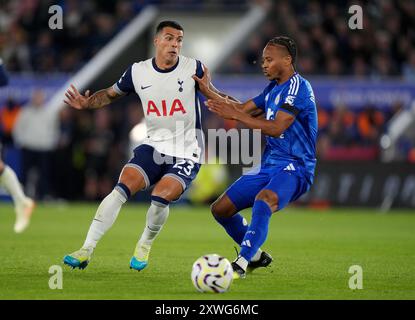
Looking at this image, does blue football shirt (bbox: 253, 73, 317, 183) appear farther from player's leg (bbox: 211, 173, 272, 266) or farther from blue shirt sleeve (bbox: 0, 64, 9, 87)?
blue shirt sleeve (bbox: 0, 64, 9, 87)

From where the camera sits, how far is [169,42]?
32.9 ft

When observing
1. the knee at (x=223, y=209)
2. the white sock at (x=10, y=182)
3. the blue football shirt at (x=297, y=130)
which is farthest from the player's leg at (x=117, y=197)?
the white sock at (x=10, y=182)

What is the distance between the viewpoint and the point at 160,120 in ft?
33.1

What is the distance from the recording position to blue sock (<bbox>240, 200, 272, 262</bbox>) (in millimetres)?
8875

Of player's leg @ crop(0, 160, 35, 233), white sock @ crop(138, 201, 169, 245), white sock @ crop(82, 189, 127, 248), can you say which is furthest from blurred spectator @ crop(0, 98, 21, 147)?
white sock @ crop(82, 189, 127, 248)

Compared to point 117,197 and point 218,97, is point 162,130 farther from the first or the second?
point 117,197

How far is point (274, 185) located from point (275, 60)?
121 centimetres

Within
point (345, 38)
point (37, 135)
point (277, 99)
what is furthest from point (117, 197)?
point (345, 38)

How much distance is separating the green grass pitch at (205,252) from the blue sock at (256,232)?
312mm

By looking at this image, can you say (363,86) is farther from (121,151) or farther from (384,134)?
(121,151)

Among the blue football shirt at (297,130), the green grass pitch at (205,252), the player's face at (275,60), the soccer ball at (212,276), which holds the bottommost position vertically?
the green grass pitch at (205,252)

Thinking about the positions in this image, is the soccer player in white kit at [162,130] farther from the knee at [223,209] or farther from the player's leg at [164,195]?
the knee at [223,209]

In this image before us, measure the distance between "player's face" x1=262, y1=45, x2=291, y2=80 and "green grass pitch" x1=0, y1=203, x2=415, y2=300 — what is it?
200 centimetres

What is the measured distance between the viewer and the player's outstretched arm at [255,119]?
8906 millimetres
